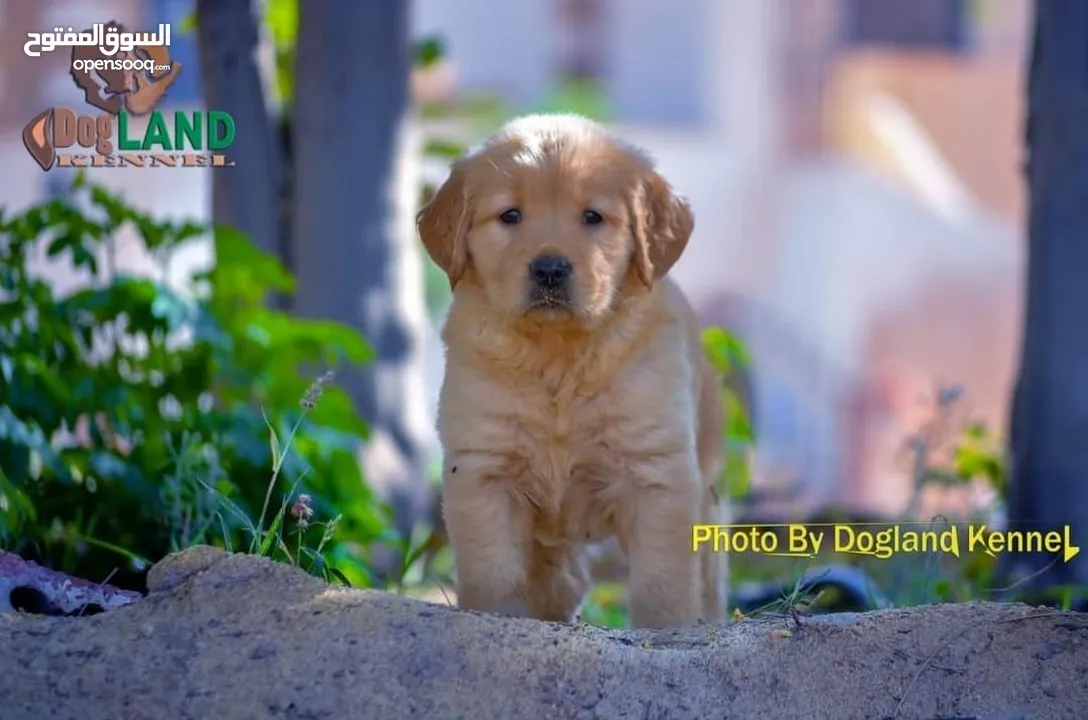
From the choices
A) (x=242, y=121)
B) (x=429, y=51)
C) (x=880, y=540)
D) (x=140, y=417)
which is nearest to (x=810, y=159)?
(x=429, y=51)

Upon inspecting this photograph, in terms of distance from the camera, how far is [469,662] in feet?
10.2

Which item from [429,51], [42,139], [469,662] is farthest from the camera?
[429,51]

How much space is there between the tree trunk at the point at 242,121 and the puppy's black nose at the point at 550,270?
2.48 meters

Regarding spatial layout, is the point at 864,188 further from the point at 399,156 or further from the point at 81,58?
the point at 81,58

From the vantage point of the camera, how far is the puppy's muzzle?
3.82m

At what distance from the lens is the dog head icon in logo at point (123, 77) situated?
14.5 ft

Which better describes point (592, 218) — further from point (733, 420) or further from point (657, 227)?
point (733, 420)

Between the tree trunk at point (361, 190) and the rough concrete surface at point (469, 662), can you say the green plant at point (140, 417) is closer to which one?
the rough concrete surface at point (469, 662)

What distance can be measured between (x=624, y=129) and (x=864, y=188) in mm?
2541

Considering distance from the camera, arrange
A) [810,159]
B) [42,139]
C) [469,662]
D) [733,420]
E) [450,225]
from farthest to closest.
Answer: [810,159] < [733,420] < [42,139] < [450,225] < [469,662]

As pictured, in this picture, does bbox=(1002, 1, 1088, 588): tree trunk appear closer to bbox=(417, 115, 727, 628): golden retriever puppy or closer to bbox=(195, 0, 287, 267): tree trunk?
bbox=(417, 115, 727, 628): golden retriever puppy

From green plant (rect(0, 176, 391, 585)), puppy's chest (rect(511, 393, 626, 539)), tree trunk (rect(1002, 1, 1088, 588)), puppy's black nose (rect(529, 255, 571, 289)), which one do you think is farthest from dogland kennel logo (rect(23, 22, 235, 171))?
tree trunk (rect(1002, 1, 1088, 588))

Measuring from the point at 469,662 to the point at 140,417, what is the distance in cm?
203

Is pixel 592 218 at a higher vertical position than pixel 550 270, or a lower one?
higher
